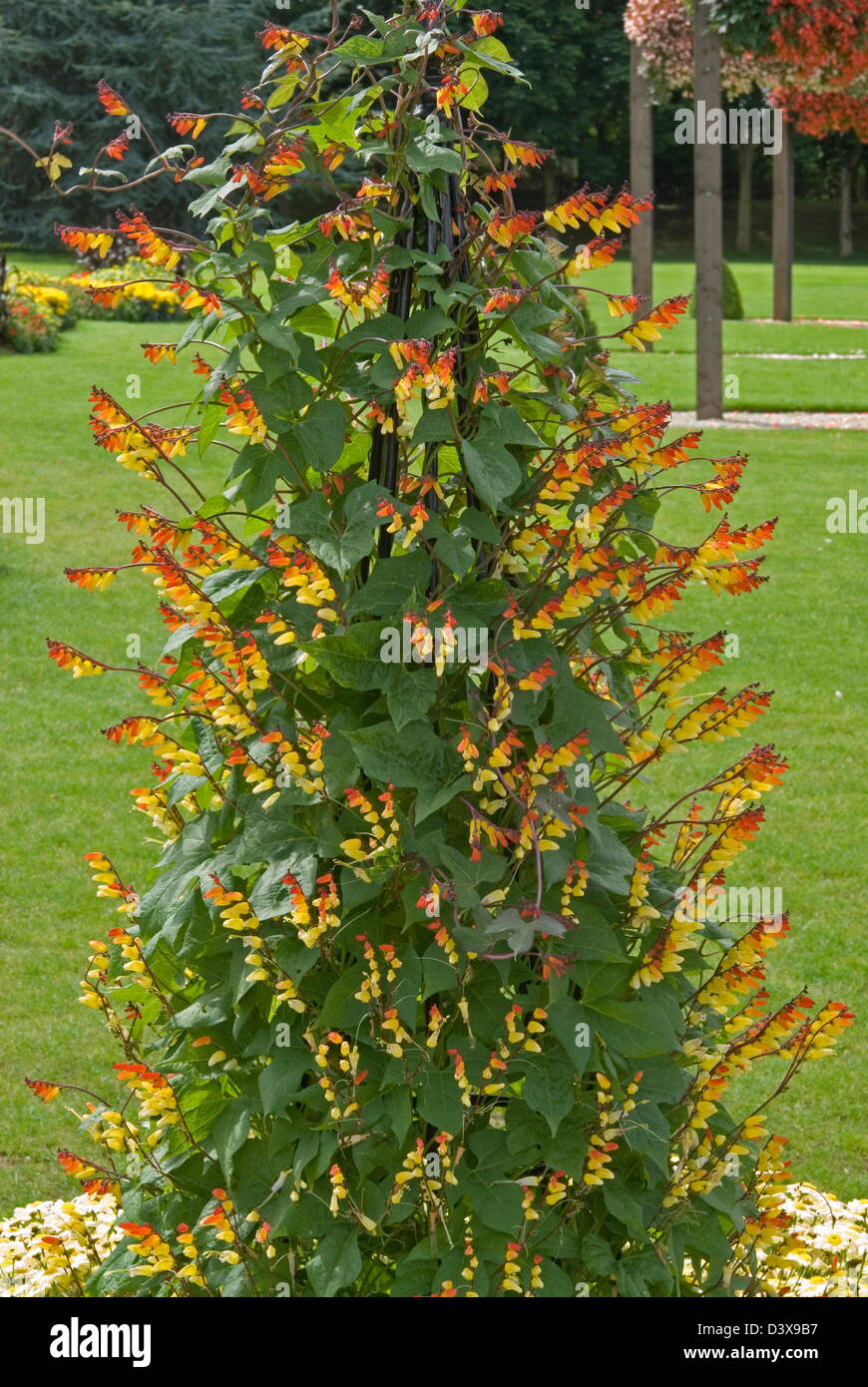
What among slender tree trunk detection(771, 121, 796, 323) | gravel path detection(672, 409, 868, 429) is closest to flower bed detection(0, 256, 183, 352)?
gravel path detection(672, 409, 868, 429)

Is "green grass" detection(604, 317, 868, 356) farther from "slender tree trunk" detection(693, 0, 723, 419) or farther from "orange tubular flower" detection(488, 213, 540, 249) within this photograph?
"orange tubular flower" detection(488, 213, 540, 249)

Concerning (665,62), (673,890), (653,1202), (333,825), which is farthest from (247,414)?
(665,62)

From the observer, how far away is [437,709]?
2.23 meters

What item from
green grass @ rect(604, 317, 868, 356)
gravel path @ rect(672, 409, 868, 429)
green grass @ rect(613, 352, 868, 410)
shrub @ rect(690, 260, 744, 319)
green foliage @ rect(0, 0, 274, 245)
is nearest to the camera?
gravel path @ rect(672, 409, 868, 429)

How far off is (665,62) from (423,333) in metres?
18.9

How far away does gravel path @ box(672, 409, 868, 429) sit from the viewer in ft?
47.3

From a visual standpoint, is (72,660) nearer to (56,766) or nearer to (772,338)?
(56,766)

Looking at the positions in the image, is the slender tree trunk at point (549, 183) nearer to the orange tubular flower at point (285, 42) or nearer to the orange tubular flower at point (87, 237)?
the orange tubular flower at point (285, 42)

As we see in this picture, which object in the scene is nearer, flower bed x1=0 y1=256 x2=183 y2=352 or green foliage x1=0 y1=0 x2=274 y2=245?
flower bed x1=0 y1=256 x2=183 y2=352

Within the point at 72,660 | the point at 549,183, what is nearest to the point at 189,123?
the point at 72,660

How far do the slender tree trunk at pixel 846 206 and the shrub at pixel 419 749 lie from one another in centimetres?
5278

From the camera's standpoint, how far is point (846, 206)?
168ft

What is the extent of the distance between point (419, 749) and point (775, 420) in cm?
1374

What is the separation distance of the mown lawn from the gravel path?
45 centimetres
